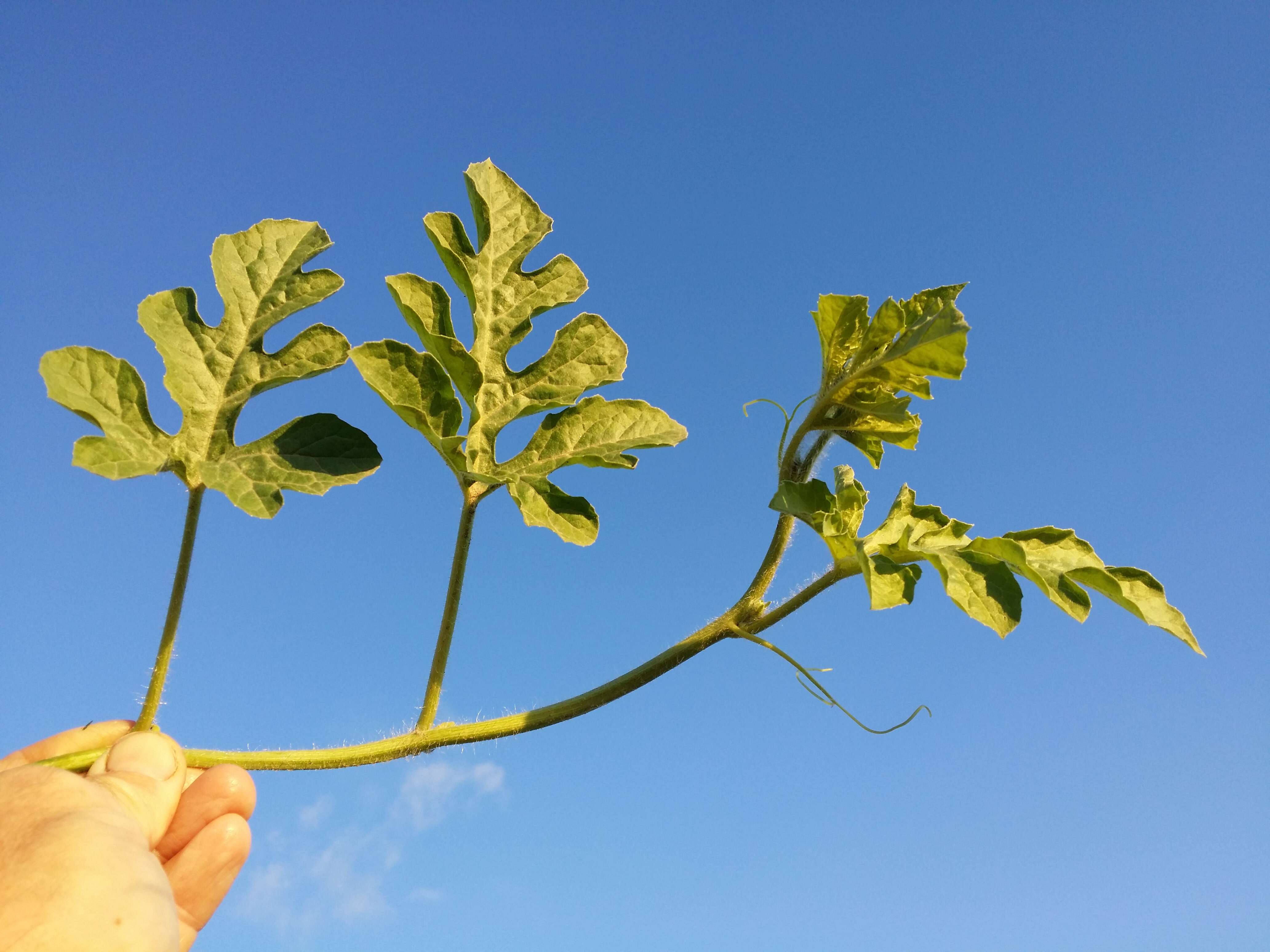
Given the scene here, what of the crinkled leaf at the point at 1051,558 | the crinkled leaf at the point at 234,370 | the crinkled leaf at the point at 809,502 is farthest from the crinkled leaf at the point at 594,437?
the crinkled leaf at the point at 1051,558

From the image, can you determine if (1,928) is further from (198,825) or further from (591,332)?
(591,332)

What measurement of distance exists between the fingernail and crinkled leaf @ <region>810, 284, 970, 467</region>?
7.45ft

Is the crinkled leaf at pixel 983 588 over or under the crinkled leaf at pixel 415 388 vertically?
over

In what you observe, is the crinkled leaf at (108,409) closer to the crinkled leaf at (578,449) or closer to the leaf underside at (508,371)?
the leaf underside at (508,371)

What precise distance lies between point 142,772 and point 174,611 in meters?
0.53

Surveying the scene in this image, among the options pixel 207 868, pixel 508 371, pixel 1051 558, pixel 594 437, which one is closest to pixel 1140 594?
pixel 1051 558

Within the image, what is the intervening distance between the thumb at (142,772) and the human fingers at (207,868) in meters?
0.29

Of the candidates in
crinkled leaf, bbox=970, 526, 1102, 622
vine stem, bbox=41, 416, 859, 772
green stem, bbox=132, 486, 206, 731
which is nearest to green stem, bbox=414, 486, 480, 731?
vine stem, bbox=41, 416, 859, 772

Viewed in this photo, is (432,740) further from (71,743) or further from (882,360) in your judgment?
(882,360)

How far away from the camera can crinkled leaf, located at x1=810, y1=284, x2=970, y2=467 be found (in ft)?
8.68

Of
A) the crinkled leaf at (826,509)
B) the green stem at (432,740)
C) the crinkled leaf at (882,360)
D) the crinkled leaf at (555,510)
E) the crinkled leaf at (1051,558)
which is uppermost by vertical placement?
the crinkled leaf at (882,360)

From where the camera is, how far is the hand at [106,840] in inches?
87.2

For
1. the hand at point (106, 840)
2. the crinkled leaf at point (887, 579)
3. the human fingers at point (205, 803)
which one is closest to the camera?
the hand at point (106, 840)

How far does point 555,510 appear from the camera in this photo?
8.74 feet
